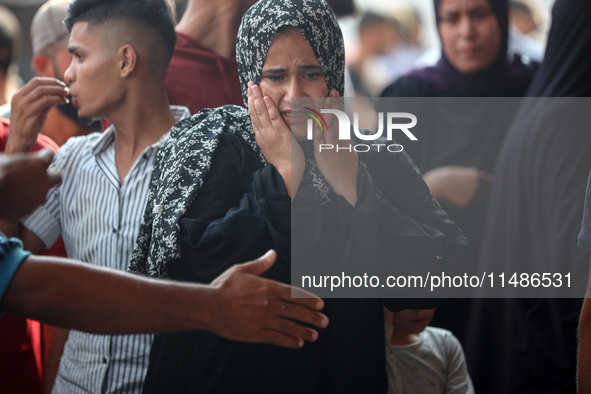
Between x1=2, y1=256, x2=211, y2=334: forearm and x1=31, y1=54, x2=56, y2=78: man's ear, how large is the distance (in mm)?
1013

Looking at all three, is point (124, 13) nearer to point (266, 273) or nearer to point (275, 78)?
point (275, 78)

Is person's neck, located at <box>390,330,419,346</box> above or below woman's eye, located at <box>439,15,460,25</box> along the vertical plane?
below

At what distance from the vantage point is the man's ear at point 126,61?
54.1 inches

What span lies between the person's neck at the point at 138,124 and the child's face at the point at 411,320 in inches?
27.3

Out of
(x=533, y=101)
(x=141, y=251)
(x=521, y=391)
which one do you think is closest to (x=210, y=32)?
(x=141, y=251)

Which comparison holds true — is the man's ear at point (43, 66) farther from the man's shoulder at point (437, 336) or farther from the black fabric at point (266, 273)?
the man's shoulder at point (437, 336)

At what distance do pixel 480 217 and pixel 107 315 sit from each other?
117 cm

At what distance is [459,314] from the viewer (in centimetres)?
168

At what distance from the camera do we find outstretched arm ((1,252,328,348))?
960 mm

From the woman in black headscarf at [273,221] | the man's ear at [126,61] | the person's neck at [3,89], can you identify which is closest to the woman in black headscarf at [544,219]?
the woman in black headscarf at [273,221]

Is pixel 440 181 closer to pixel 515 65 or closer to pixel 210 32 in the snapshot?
pixel 515 65

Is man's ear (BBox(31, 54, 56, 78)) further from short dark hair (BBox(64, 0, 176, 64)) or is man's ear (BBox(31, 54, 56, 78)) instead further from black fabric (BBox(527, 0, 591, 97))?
black fabric (BBox(527, 0, 591, 97))

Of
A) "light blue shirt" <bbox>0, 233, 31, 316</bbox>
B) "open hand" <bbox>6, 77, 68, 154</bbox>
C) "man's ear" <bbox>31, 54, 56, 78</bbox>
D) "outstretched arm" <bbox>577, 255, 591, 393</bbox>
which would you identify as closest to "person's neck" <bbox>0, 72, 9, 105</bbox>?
"man's ear" <bbox>31, 54, 56, 78</bbox>

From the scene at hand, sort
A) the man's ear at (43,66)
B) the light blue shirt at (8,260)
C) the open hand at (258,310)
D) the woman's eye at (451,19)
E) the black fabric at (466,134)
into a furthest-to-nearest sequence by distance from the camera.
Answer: the woman's eye at (451,19), the man's ear at (43,66), the black fabric at (466,134), the open hand at (258,310), the light blue shirt at (8,260)
